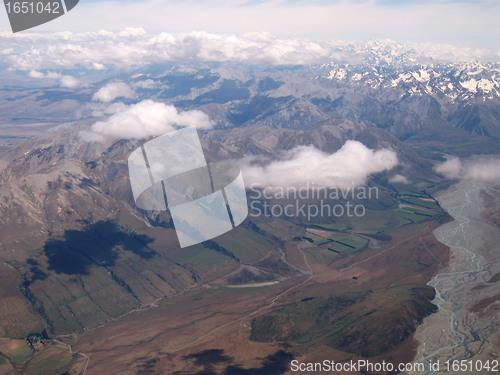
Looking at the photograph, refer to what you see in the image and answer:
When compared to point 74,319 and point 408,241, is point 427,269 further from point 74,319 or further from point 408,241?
point 74,319

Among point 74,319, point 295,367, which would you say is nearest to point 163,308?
point 74,319

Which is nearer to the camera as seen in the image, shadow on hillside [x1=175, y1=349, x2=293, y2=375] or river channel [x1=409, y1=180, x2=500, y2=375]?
river channel [x1=409, y1=180, x2=500, y2=375]

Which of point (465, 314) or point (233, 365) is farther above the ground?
point (233, 365)

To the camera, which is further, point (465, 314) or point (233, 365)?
point (465, 314)

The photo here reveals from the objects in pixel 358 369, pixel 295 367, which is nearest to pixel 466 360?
pixel 358 369

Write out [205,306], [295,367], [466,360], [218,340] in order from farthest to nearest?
[205,306] → [218,340] → [295,367] → [466,360]

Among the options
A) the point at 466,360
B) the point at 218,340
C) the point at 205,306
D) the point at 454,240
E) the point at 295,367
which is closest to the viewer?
the point at 466,360

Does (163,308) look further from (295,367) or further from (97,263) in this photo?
(295,367)

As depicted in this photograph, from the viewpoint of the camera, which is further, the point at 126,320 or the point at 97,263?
the point at 97,263

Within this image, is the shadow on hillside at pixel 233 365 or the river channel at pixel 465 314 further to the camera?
the shadow on hillside at pixel 233 365

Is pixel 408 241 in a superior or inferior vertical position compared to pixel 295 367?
inferior
